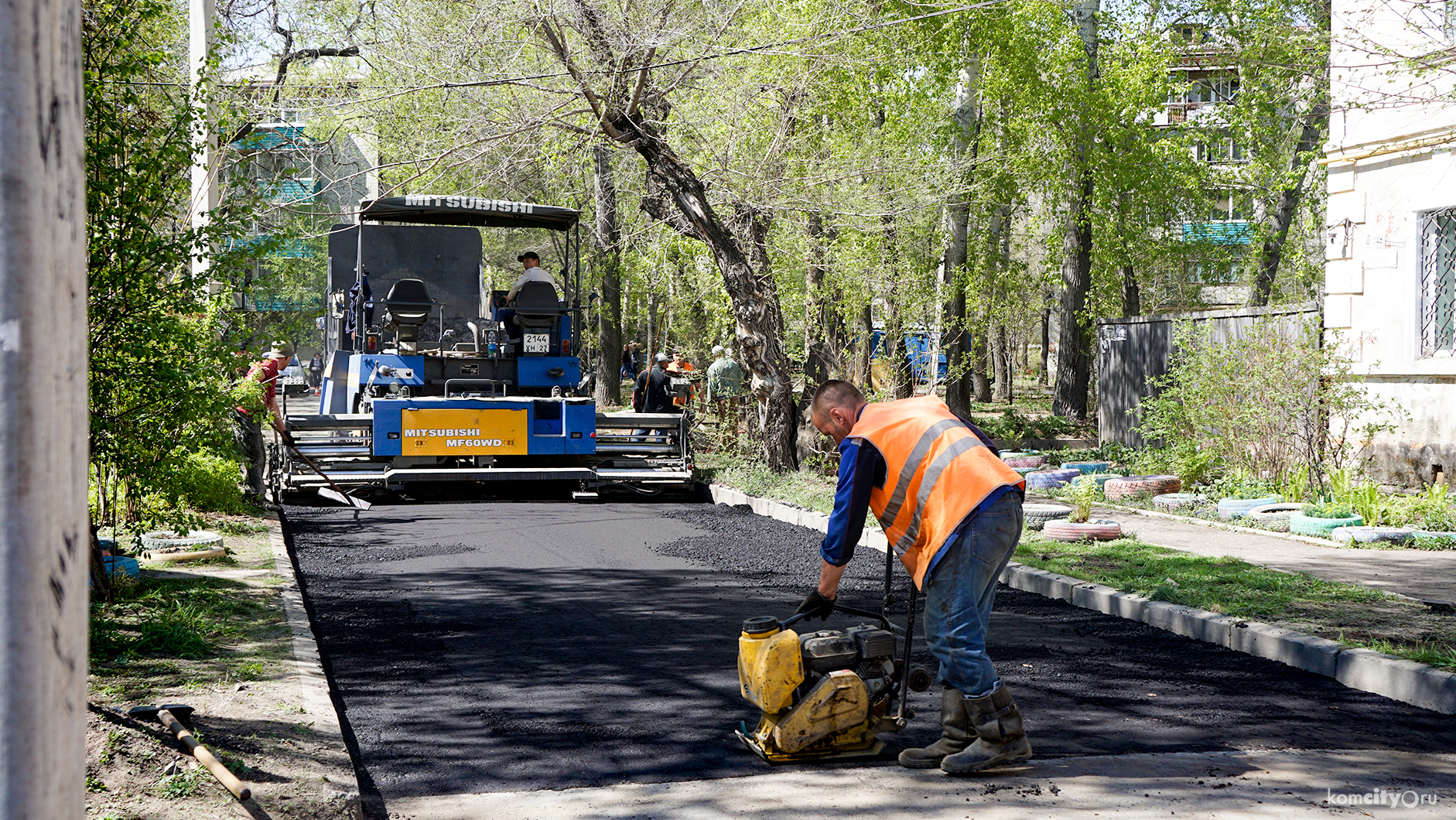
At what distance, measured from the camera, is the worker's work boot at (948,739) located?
15.3 feet

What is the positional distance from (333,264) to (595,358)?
1475 centimetres

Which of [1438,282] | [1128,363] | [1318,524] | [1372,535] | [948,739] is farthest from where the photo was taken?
[1128,363]

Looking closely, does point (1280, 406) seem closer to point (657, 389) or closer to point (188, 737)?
point (657, 389)

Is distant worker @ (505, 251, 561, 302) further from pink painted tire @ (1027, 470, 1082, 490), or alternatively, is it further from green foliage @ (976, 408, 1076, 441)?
green foliage @ (976, 408, 1076, 441)

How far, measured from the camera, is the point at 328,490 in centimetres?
1312

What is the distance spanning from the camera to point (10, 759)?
6.53 ft

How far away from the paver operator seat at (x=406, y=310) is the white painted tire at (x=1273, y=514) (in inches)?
343

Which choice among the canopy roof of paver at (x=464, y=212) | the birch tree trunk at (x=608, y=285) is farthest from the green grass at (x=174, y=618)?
the birch tree trunk at (x=608, y=285)

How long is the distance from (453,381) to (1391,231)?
9813 mm

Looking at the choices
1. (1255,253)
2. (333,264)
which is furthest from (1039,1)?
(333,264)

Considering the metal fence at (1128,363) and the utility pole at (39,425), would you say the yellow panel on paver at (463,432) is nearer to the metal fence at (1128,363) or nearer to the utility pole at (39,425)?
the metal fence at (1128,363)

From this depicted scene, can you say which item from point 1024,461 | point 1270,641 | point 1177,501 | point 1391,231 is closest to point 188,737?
point 1270,641

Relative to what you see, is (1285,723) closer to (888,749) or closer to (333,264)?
(888,749)

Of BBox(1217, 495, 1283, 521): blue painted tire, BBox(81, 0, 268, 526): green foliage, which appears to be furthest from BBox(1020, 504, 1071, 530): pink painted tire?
BBox(81, 0, 268, 526): green foliage
